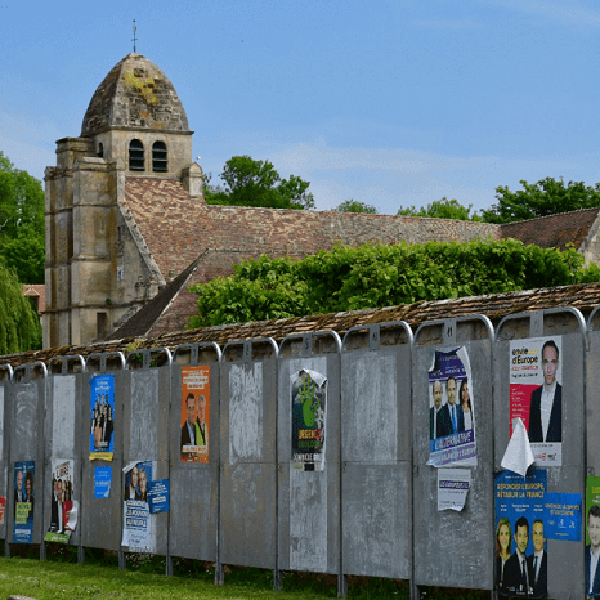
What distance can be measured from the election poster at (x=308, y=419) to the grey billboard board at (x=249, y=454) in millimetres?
430

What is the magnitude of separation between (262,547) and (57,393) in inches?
203

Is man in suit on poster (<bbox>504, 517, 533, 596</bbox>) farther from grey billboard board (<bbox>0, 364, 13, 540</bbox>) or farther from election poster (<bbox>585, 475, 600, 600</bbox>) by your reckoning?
grey billboard board (<bbox>0, 364, 13, 540</bbox>)

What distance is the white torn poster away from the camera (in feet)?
41.2

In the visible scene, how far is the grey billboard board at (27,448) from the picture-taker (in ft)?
64.3

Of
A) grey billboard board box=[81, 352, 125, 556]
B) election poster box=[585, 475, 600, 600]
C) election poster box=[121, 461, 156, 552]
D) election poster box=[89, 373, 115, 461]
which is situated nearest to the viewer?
election poster box=[585, 475, 600, 600]

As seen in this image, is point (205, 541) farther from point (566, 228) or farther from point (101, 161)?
point (101, 161)

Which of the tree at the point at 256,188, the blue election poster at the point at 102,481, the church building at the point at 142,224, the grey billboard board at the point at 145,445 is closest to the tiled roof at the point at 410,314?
the grey billboard board at the point at 145,445

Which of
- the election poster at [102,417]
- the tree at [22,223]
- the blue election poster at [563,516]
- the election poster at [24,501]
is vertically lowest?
the election poster at [24,501]

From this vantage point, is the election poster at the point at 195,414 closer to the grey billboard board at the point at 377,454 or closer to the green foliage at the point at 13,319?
the grey billboard board at the point at 377,454

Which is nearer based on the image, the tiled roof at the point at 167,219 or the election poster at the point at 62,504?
the election poster at the point at 62,504

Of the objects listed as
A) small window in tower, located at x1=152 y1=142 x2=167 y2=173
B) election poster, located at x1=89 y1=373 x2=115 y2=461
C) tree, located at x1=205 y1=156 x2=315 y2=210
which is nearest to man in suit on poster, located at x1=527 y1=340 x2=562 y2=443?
election poster, located at x1=89 y1=373 x2=115 y2=461

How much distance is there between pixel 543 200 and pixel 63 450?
60.2 meters

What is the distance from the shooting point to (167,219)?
222 feet

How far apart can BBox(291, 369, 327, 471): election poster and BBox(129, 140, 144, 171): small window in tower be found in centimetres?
6088
